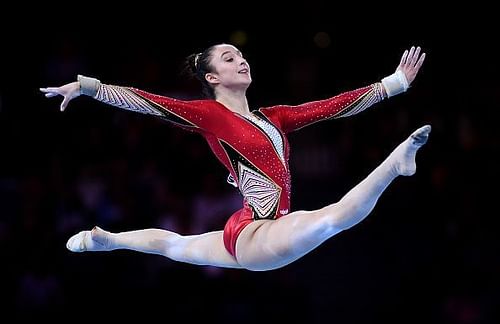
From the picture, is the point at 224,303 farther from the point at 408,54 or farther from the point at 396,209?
the point at 408,54

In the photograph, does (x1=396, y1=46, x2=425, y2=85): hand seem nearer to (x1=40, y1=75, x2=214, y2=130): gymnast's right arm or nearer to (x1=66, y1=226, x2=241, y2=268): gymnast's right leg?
(x1=40, y1=75, x2=214, y2=130): gymnast's right arm

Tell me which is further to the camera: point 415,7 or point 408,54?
point 415,7

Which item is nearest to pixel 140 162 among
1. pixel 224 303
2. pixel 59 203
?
pixel 59 203

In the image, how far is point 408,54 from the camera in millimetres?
4379

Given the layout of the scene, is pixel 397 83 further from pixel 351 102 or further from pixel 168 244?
pixel 168 244

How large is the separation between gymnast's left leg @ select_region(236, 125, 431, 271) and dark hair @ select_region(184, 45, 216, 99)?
78 cm

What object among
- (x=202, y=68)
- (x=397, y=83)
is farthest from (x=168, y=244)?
(x=397, y=83)

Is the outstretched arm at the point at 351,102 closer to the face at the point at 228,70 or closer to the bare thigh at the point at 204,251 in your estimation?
the face at the point at 228,70

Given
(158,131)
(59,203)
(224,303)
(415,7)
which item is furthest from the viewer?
(415,7)

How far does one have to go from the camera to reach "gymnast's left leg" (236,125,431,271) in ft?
11.2

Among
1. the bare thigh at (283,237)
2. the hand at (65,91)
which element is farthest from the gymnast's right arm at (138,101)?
the bare thigh at (283,237)

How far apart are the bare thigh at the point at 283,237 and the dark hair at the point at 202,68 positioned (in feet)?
2.54

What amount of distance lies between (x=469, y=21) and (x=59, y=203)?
391 cm

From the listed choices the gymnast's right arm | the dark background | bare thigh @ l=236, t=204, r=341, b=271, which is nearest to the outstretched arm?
the gymnast's right arm
